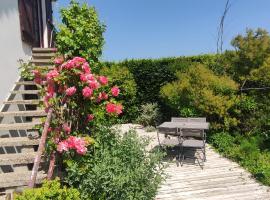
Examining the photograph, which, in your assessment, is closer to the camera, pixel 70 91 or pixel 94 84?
pixel 70 91

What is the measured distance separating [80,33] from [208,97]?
198 inches

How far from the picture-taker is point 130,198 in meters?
4.93

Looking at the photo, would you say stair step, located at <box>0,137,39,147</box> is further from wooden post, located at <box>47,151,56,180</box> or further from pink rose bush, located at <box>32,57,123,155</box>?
wooden post, located at <box>47,151,56,180</box>

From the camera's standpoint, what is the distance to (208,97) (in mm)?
11172

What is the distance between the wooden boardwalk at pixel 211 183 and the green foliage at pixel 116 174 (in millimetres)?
1294

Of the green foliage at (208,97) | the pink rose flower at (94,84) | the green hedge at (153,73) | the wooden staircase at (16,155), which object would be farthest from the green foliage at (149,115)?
the pink rose flower at (94,84)

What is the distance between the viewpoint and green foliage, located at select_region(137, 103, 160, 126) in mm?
14672

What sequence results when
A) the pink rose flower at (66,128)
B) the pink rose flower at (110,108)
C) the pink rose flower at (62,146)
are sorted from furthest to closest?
the pink rose flower at (110,108) < the pink rose flower at (66,128) < the pink rose flower at (62,146)

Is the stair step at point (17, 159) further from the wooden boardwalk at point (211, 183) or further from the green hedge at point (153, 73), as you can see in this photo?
the green hedge at point (153, 73)

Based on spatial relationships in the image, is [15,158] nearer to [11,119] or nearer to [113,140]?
[113,140]

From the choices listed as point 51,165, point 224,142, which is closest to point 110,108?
point 51,165

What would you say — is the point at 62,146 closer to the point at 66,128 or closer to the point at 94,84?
the point at 66,128

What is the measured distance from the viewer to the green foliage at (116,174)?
4980 mm

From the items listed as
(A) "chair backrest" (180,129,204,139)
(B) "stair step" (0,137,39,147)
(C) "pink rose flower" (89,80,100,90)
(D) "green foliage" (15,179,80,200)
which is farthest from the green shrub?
(D) "green foliage" (15,179,80,200)
